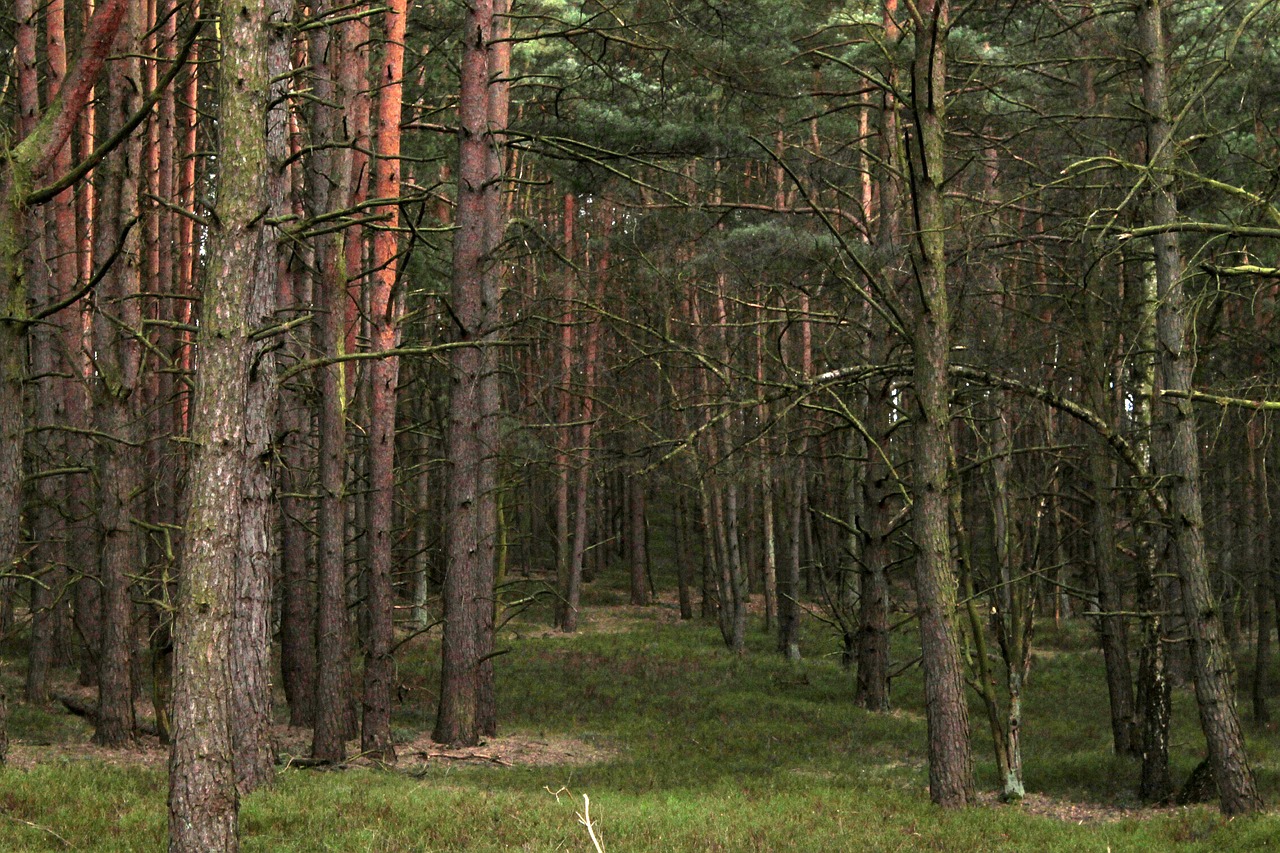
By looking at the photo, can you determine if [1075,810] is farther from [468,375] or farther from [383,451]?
[383,451]

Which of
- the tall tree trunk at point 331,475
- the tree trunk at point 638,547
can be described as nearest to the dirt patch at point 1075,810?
the tall tree trunk at point 331,475

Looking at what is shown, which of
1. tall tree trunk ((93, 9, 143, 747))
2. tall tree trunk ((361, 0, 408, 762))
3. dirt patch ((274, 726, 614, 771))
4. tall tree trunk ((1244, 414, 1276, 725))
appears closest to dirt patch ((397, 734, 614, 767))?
dirt patch ((274, 726, 614, 771))

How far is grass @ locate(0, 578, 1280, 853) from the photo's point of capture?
8.33 m

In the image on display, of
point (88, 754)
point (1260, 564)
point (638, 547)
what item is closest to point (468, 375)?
point (88, 754)

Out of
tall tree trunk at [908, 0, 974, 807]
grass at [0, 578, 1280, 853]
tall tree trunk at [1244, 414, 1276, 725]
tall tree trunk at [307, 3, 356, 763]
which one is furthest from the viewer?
tall tree trunk at [1244, 414, 1276, 725]

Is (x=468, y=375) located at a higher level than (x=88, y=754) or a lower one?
higher

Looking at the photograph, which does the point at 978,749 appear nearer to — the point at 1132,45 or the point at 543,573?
the point at 1132,45

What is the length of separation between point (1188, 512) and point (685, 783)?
599 cm

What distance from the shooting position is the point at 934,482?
9688 mm

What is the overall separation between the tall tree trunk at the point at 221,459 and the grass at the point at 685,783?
A: 5.38ft

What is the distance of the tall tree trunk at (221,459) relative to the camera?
605 cm

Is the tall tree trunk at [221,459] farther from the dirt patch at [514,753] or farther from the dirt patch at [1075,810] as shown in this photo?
the dirt patch at [1075,810]

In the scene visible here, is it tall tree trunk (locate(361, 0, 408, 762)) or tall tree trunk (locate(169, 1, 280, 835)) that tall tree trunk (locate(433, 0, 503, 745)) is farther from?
tall tree trunk (locate(169, 1, 280, 835))

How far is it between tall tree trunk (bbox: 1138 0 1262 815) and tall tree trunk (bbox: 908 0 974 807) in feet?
6.07
